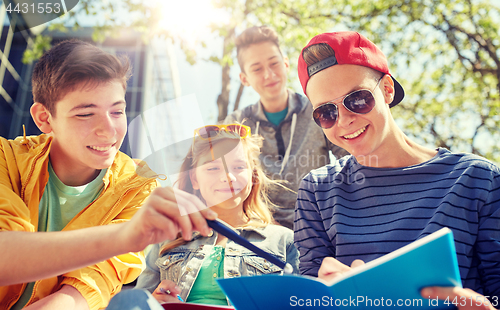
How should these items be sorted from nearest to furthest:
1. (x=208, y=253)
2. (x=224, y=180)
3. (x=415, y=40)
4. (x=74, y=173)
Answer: (x=74, y=173) → (x=208, y=253) → (x=224, y=180) → (x=415, y=40)

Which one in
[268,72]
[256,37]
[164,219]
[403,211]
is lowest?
[403,211]

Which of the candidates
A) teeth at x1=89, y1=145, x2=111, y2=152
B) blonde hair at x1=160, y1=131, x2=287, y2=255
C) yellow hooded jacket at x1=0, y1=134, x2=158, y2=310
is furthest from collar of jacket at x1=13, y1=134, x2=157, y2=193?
blonde hair at x1=160, y1=131, x2=287, y2=255

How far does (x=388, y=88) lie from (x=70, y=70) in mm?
1743

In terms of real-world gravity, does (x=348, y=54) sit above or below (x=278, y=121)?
above

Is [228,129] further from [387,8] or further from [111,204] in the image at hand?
[387,8]

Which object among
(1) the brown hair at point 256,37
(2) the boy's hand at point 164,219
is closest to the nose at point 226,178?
(2) the boy's hand at point 164,219

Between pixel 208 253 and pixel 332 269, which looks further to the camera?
pixel 208 253

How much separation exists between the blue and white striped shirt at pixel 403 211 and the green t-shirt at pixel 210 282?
1.87 feet

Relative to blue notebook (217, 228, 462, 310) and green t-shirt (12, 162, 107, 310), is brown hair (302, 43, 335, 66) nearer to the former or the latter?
blue notebook (217, 228, 462, 310)

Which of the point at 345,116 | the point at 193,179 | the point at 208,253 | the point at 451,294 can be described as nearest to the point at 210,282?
the point at 208,253

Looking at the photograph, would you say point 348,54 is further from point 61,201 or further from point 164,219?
point 61,201

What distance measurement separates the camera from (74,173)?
198cm

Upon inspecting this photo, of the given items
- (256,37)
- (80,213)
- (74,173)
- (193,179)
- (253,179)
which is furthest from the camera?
(256,37)

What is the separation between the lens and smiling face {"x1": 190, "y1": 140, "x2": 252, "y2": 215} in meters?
2.32
